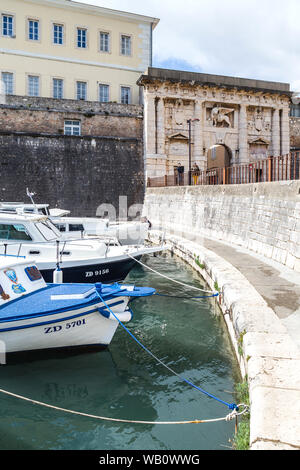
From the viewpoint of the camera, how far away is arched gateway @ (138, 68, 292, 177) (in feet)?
85.3

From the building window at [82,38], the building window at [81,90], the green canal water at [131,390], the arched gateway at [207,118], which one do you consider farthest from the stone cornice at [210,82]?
the green canal water at [131,390]

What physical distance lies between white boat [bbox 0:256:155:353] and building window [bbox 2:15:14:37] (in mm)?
24886

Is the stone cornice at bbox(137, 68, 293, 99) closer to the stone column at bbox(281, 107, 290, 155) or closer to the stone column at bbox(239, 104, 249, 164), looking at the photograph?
the stone column at bbox(281, 107, 290, 155)

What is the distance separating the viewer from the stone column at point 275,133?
2862 cm

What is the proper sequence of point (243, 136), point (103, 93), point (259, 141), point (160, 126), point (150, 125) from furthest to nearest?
point (259, 141) < point (103, 93) < point (243, 136) < point (160, 126) < point (150, 125)

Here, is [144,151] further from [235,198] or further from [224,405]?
[224,405]

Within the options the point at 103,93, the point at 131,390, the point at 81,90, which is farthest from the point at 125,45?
the point at 131,390

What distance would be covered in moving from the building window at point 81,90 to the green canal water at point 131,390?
23847 mm

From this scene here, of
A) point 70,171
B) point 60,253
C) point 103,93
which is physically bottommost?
point 60,253

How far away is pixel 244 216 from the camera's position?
12.6 m

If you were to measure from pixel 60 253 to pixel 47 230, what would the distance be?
3.97 ft

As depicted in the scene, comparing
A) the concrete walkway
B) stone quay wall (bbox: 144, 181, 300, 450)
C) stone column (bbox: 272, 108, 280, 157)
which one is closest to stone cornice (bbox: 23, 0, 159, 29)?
stone column (bbox: 272, 108, 280, 157)

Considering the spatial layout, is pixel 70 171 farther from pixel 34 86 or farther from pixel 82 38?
pixel 82 38

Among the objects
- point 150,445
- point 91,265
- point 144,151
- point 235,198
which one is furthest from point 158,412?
point 144,151
